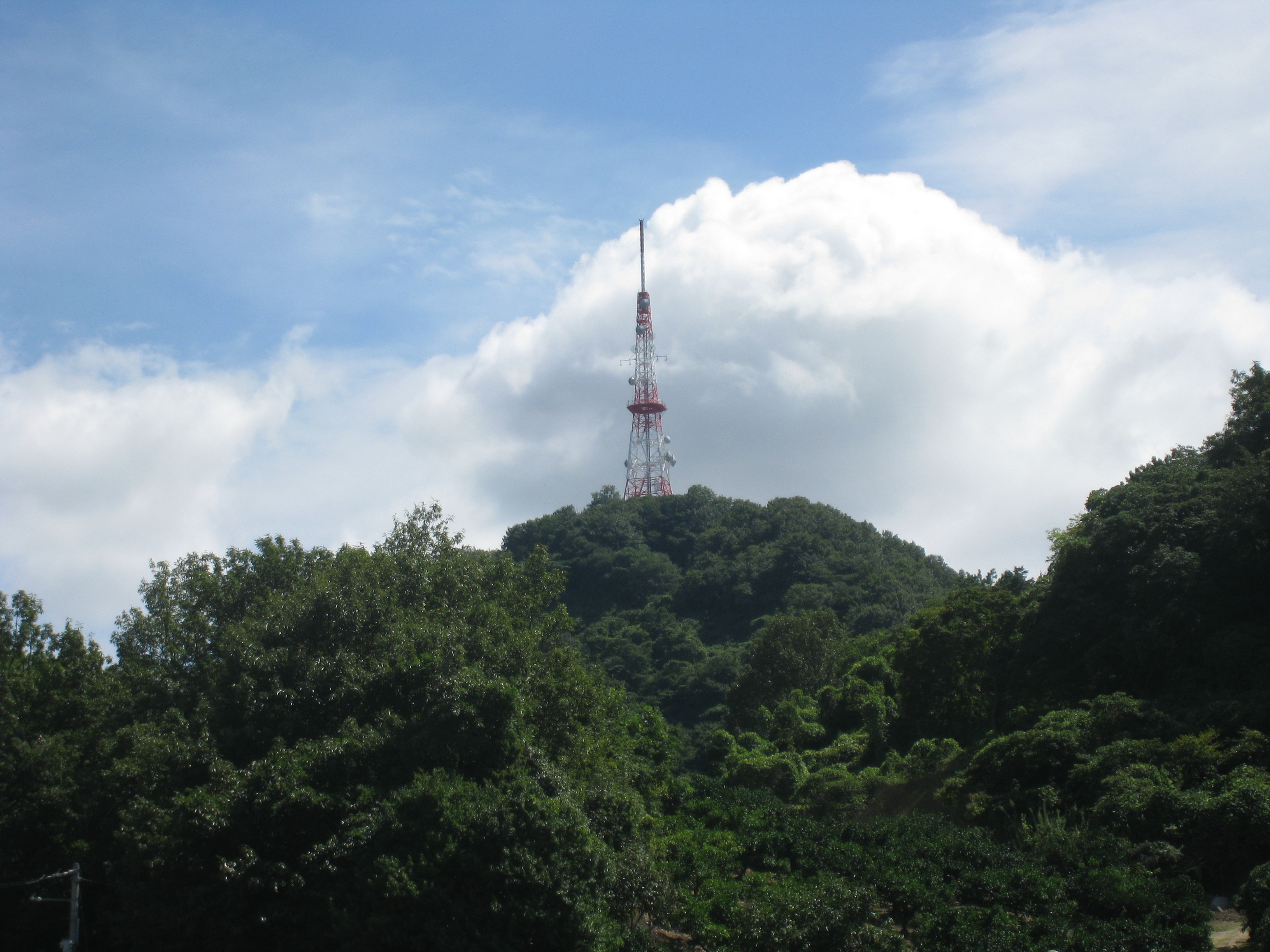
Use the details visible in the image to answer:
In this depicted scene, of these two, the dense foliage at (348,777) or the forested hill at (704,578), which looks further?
the forested hill at (704,578)

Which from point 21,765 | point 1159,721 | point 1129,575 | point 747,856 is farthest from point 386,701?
point 1129,575

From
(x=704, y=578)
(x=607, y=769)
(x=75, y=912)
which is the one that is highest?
(x=704, y=578)

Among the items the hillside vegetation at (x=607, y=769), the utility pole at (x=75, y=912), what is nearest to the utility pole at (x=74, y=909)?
the utility pole at (x=75, y=912)

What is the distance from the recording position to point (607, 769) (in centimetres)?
1983

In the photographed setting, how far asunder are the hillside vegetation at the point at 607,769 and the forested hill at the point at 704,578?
19.6 meters

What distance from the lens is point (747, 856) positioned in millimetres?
19984

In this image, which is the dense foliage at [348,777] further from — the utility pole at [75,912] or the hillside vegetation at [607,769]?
the utility pole at [75,912]

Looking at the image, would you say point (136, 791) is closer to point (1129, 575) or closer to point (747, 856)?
point (747, 856)

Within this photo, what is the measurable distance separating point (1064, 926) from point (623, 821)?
6.73m

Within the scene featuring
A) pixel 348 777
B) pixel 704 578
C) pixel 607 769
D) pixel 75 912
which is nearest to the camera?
pixel 348 777

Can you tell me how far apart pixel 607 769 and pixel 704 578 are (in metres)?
47.5

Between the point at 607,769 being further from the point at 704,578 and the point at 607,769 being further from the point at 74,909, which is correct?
the point at 704,578

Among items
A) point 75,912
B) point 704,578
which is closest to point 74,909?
point 75,912

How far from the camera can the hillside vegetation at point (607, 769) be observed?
15.2 metres
